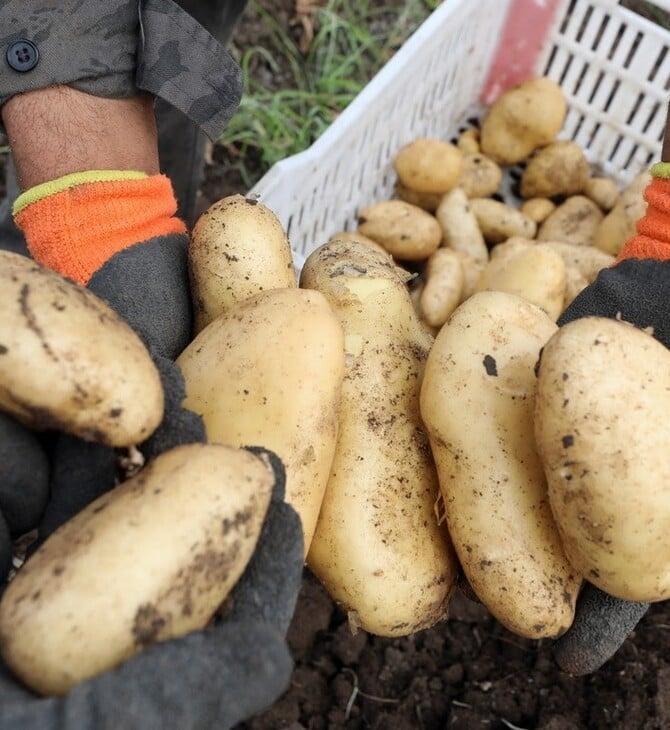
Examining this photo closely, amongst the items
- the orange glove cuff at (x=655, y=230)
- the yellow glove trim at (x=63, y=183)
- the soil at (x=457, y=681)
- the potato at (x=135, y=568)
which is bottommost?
the soil at (x=457, y=681)

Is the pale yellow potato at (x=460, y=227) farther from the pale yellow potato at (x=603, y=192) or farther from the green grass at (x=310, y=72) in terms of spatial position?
the green grass at (x=310, y=72)

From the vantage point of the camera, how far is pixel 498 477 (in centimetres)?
105

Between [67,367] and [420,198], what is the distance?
1.56 metres

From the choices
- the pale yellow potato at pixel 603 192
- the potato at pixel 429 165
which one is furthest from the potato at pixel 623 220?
the potato at pixel 429 165

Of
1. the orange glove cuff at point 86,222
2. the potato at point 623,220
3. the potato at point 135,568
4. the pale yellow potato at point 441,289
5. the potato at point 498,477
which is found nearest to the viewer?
the potato at point 135,568

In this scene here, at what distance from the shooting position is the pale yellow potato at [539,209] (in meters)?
2.25

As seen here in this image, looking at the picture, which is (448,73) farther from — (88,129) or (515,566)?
(515,566)

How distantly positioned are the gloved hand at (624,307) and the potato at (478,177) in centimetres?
87

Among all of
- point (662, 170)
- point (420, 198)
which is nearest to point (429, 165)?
point (420, 198)

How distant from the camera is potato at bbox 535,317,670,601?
36.5 inches

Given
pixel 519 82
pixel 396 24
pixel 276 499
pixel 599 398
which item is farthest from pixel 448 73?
pixel 276 499

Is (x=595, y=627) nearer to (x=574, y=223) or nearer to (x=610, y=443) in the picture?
(x=610, y=443)

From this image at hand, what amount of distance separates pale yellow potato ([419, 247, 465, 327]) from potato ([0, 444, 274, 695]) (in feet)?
3.53

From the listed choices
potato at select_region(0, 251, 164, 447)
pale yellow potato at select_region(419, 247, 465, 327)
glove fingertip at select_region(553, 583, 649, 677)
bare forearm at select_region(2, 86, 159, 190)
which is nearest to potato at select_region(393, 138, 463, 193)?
pale yellow potato at select_region(419, 247, 465, 327)
